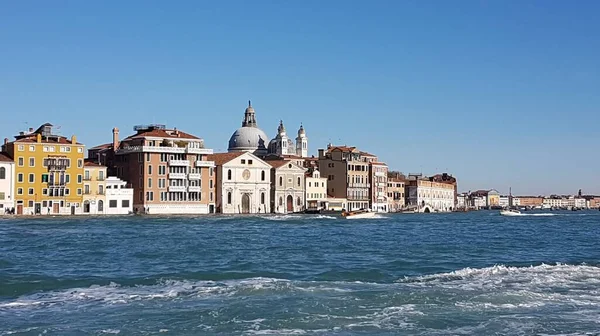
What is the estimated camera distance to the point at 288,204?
278ft

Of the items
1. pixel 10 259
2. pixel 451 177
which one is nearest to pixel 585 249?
pixel 10 259

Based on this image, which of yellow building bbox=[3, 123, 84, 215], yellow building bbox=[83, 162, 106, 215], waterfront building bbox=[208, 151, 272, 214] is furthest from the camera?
waterfront building bbox=[208, 151, 272, 214]

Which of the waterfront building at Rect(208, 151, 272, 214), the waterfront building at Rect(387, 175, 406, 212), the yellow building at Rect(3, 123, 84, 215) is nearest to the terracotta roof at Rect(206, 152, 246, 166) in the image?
the waterfront building at Rect(208, 151, 272, 214)

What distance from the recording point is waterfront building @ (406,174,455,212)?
114625 mm

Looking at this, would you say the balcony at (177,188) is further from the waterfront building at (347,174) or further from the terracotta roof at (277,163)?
the waterfront building at (347,174)

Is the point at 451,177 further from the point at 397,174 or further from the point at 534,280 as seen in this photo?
the point at 534,280

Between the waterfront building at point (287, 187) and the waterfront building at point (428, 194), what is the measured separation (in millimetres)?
31858

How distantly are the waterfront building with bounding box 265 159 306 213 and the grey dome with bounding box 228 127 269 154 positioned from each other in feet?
44.8

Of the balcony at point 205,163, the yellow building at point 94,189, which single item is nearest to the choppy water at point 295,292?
the yellow building at point 94,189

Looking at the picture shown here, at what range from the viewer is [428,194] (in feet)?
392

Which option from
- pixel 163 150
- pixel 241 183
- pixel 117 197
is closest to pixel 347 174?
pixel 241 183

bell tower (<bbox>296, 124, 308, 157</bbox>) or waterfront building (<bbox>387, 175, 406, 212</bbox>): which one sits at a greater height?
bell tower (<bbox>296, 124, 308, 157</bbox>)

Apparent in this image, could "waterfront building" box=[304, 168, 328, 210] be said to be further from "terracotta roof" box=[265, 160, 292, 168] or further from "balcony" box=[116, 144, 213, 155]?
"balcony" box=[116, 144, 213, 155]

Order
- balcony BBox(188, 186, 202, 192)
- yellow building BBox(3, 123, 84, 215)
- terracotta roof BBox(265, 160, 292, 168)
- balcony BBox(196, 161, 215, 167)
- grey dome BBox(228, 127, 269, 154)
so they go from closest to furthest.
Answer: yellow building BBox(3, 123, 84, 215) → balcony BBox(188, 186, 202, 192) → balcony BBox(196, 161, 215, 167) → terracotta roof BBox(265, 160, 292, 168) → grey dome BBox(228, 127, 269, 154)
